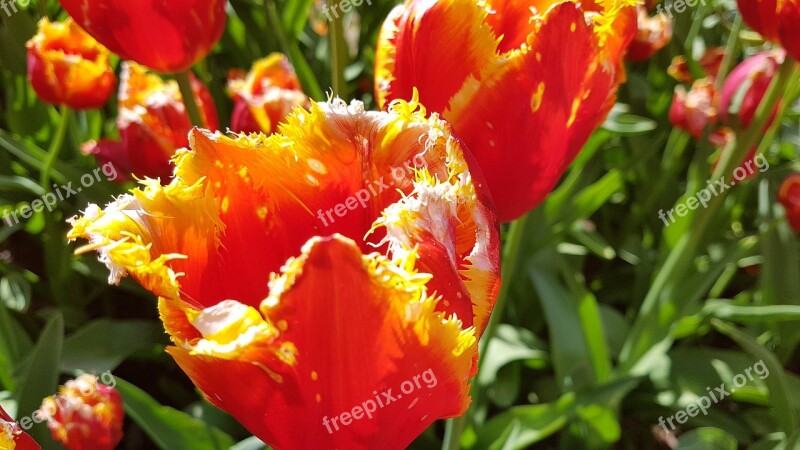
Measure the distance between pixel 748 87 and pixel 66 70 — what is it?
2.74 ft

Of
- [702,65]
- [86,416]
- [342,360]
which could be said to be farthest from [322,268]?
[702,65]

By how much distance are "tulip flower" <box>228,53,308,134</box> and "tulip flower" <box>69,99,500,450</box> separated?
413mm

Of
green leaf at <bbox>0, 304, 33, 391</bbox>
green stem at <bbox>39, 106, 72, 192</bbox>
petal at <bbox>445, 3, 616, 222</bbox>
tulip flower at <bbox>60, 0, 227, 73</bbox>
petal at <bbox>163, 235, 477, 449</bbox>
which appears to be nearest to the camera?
petal at <bbox>163, 235, 477, 449</bbox>

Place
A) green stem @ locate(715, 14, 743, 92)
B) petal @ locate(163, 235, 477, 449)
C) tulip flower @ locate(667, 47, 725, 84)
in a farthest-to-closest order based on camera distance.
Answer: tulip flower @ locate(667, 47, 725, 84) → green stem @ locate(715, 14, 743, 92) → petal @ locate(163, 235, 477, 449)

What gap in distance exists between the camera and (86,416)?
22.6 inches

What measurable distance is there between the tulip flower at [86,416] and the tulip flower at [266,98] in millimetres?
338

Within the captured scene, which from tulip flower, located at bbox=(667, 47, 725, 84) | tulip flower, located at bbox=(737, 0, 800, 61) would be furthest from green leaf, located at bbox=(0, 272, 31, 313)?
tulip flower, located at bbox=(667, 47, 725, 84)

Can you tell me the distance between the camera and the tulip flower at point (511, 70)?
0.45 metres

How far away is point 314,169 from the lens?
399mm

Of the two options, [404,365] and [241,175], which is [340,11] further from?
[404,365]

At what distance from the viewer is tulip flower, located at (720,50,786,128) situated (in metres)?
0.88

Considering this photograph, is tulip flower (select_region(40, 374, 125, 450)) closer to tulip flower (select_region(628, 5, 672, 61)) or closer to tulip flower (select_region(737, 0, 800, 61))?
tulip flower (select_region(737, 0, 800, 61))

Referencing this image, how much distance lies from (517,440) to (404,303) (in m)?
0.59

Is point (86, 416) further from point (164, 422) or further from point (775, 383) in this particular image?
point (775, 383)
